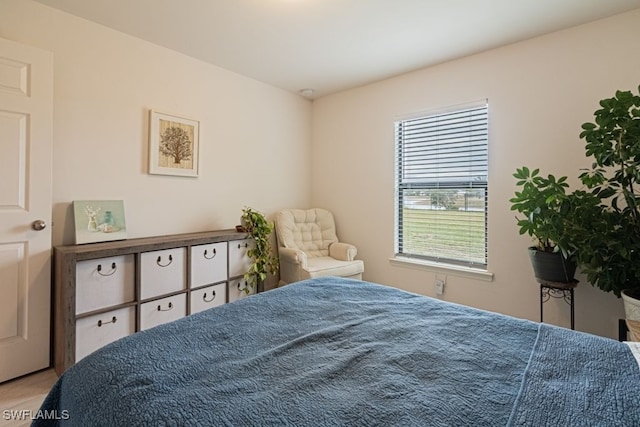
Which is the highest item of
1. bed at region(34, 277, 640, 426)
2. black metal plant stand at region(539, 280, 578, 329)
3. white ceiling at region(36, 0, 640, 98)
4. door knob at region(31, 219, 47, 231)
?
white ceiling at region(36, 0, 640, 98)

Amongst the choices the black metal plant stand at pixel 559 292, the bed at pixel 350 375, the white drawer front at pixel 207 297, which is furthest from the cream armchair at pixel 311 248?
the bed at pixel 350 375

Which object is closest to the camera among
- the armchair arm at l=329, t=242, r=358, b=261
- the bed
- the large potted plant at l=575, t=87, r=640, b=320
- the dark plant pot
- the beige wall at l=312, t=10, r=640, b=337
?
the bed

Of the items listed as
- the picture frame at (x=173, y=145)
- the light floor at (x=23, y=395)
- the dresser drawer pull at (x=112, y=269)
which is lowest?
the light floor at (x=23, y=395)

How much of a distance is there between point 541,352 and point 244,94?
132 inches

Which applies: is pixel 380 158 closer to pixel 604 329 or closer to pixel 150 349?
pixel 604 329

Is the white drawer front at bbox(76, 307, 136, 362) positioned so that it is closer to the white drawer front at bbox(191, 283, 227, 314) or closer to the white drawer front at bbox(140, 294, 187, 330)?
the white drawer front at bbox(140, 294, 187, 330)

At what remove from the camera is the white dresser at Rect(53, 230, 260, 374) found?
198cm

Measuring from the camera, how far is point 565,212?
2.01m

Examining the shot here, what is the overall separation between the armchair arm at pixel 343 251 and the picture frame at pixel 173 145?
1674mm

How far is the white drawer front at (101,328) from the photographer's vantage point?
2.04 meters

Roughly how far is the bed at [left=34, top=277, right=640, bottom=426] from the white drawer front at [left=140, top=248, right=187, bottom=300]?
126cm

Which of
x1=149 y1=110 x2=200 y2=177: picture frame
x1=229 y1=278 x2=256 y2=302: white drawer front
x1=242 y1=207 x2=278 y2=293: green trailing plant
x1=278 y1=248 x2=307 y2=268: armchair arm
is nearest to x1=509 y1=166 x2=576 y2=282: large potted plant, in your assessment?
x1=278 y1=248 x2=307 y2=268: armchair arm

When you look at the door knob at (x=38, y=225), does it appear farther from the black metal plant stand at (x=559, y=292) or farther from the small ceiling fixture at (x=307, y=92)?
the black metal plant stand at (x=559, y=292)

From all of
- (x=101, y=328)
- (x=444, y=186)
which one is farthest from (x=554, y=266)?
(x=101, y=328)
